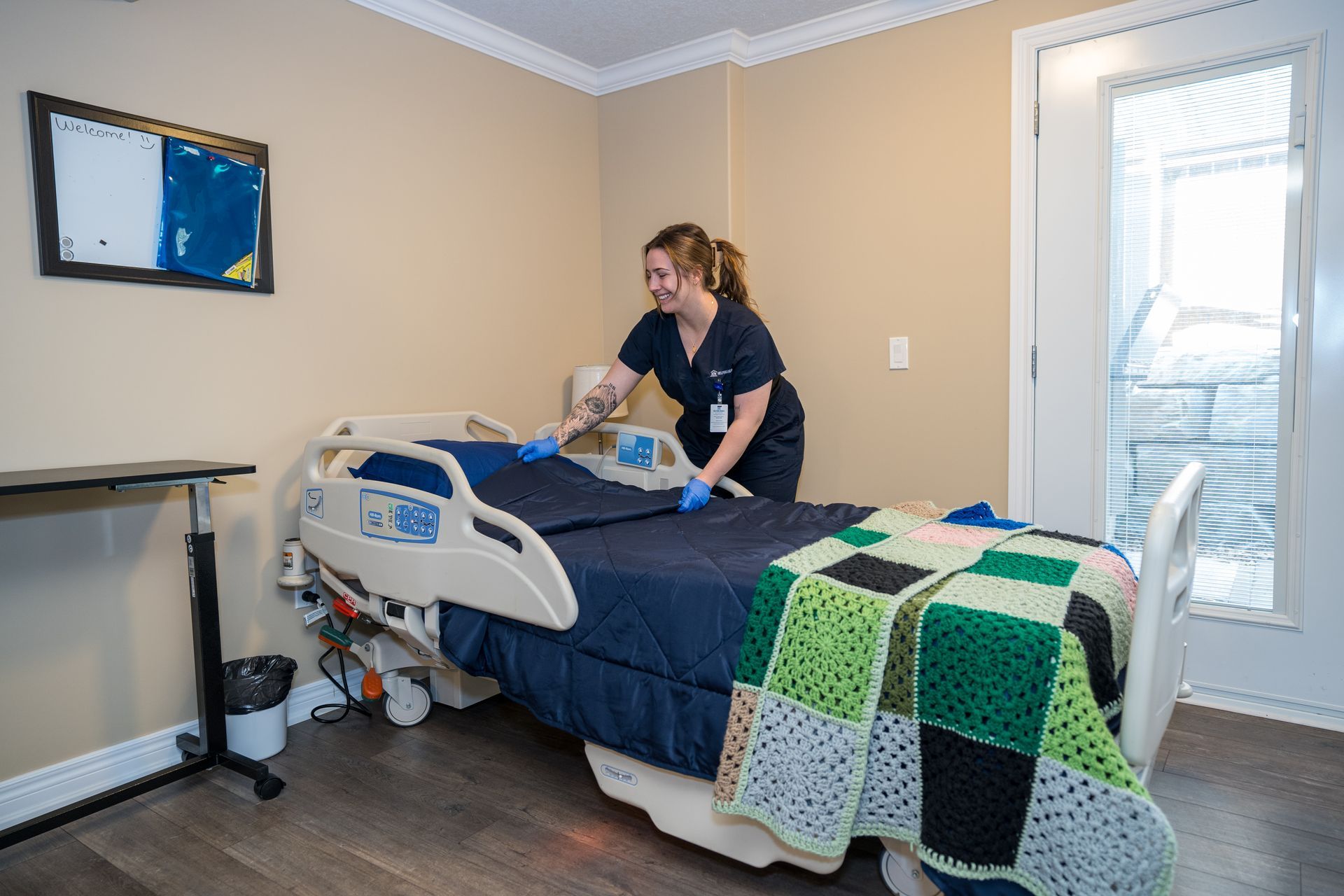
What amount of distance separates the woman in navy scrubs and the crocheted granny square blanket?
0.92 metres

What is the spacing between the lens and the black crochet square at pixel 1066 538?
70.5 inches

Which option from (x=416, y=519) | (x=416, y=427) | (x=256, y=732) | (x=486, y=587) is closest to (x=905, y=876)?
(x=486, y=587)

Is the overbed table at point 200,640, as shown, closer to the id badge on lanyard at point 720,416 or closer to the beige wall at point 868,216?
the id badge on lanyard at point 720,416

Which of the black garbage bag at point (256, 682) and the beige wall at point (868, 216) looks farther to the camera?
the beige wall at point (868, 216)

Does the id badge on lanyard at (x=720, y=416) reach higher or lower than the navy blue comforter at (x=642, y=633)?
higher

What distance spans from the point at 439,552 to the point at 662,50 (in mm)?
2183

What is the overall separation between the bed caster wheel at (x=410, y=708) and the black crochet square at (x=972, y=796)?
1612 millimetres

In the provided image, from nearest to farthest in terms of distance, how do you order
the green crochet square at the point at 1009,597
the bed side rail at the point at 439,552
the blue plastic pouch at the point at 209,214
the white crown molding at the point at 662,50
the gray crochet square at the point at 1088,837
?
the gray crochet square at the point at 1088,837
the green crochet square at the point at 1009,597
the bed side rail at the point at 439,552
the blue plastic pouch at the point at 209,214
the white crown molding at the point at 662,50

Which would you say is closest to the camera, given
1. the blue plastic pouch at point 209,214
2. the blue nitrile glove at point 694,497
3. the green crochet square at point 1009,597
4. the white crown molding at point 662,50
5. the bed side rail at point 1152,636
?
the bed side rail at point 1152,636

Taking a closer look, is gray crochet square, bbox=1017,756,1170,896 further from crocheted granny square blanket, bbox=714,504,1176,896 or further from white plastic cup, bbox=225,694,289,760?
white plastic cup, bbox=225,694,289,760

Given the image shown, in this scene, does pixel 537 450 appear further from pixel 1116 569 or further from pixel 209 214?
pixel 1116 569

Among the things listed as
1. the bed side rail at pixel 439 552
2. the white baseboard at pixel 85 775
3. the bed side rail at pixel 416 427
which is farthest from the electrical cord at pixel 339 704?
the bed side rail at pixel 416 427

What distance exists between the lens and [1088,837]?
1132mm

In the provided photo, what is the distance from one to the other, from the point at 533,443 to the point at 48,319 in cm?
120
